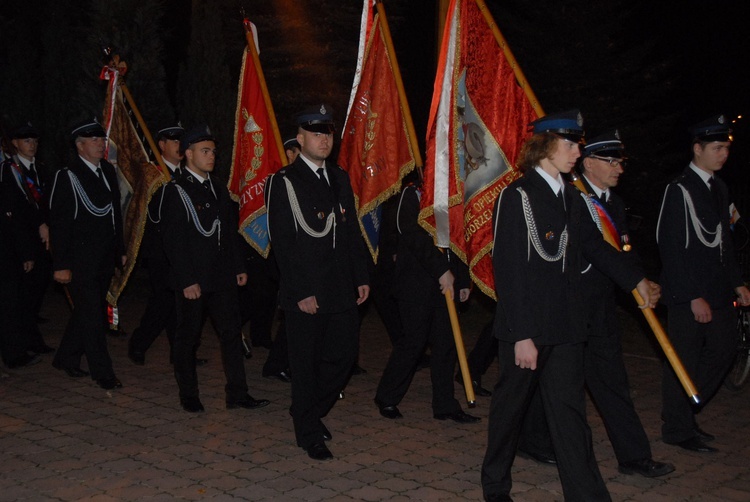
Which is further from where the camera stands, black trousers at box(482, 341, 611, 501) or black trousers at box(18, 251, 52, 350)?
black trousers at box(18, 251, 52, 350)

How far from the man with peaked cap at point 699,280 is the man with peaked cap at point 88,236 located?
4.75m

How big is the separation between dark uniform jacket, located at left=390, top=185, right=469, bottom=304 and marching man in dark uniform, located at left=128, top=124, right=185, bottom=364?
2.99 m

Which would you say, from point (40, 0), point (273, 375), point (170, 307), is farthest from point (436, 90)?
point (40, 0)

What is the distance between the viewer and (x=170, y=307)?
8.98 m

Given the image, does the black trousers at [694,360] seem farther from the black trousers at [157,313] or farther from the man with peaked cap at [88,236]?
the black trousers at [157,313]

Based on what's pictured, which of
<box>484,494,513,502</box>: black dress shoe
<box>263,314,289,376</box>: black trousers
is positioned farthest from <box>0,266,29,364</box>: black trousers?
<box>484,494,513,502</box>: black dress shoe

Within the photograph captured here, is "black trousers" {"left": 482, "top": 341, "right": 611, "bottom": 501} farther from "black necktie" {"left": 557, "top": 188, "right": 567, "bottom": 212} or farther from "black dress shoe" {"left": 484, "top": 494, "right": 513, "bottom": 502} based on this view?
"black necktie" {"left": 557, "top": 188, "right": 567, "bottom": 212}

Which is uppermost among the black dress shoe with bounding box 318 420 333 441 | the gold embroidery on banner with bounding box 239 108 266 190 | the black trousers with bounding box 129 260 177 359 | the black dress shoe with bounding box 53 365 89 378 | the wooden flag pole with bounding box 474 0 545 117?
the wooden flag pole with bounding box 474 0 545 117

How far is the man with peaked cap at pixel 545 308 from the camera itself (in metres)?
4.82

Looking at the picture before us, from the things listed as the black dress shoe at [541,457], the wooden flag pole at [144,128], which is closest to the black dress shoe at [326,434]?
the black dress shoe at [541,457]

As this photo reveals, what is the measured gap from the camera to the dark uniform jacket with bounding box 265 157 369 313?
614 cm

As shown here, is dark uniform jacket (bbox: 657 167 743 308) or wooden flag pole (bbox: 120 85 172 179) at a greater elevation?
wooden flag pole (bbox: 120 85 172 179)

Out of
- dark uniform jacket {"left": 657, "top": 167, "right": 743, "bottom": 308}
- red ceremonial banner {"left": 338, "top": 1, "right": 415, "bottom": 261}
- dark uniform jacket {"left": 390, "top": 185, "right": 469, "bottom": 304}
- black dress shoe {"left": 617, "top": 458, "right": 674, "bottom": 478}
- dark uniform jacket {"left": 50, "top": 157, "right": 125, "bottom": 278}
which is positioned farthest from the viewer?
dark uniform jacket {"left": 50, "top": 157, "right": 125, "bottom": 278}

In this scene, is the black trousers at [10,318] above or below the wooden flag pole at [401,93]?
below
